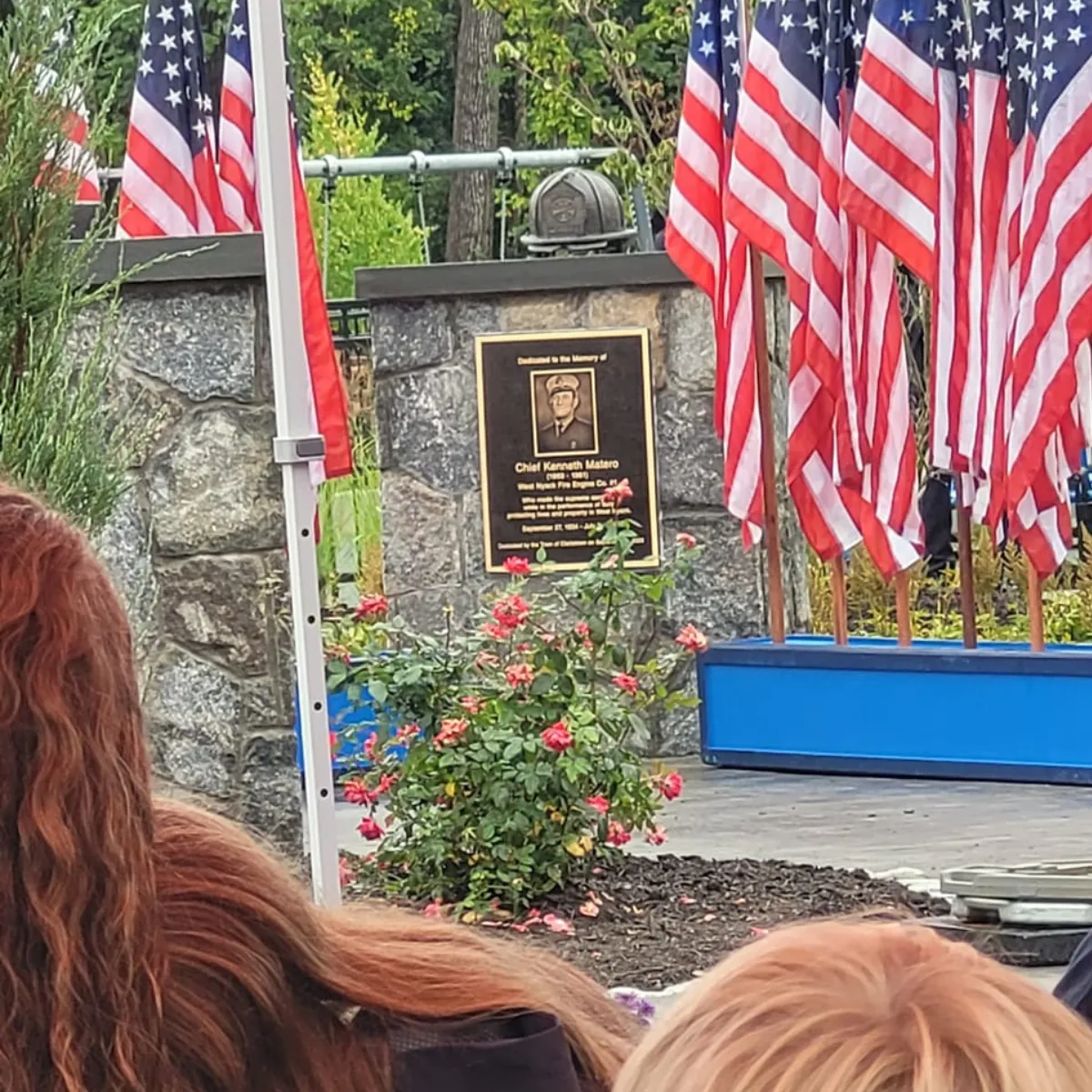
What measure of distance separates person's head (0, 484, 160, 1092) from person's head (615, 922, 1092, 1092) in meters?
0.37

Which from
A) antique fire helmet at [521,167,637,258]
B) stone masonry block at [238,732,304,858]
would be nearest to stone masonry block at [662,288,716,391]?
antique fire helmet at [521,167,637,258]

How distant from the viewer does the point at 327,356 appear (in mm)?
7785

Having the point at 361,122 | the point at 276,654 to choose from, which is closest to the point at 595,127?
the point at 361,122

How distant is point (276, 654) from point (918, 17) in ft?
11.1

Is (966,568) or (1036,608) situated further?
(966,568)

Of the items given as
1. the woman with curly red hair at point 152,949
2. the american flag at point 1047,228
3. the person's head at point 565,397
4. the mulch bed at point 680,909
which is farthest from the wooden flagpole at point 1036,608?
the woman with curly red hair at point 152,949

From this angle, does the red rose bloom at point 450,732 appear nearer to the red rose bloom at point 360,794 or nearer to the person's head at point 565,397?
the red rose bloom at point 360,794

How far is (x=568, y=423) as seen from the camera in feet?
28.9

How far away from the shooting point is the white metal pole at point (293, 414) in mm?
4219

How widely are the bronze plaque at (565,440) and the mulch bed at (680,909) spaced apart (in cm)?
239

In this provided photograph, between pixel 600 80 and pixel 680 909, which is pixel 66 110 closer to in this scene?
pixel 680 909

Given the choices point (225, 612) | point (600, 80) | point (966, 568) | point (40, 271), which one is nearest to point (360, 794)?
point (225, 612)

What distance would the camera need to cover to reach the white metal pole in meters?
4.22

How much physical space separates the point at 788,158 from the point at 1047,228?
1.06 metres
